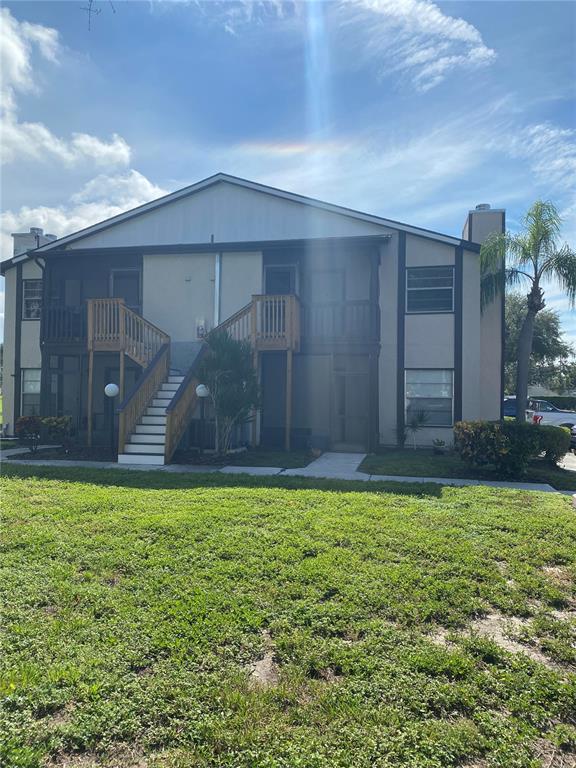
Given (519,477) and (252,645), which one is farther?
(519,477)

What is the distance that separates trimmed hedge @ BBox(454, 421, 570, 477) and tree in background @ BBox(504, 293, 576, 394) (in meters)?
13.6

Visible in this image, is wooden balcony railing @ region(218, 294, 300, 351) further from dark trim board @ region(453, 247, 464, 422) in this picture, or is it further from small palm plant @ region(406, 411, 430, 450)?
dark trim board @ region(453, 247, 464, 422)

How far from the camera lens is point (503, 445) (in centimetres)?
870

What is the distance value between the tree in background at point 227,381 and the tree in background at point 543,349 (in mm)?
15145

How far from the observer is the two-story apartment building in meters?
12.4

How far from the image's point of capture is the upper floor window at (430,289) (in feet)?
42.9

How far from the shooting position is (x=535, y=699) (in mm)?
2590

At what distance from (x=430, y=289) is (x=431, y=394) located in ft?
9.76

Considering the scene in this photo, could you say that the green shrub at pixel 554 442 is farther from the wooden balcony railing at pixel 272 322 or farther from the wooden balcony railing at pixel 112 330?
the wooden balcony railing at pixel 112 330

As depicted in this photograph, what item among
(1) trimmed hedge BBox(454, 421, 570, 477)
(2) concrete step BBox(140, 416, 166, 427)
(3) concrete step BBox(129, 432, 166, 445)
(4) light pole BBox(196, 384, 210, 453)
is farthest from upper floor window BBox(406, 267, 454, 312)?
(3) concrete step BBox(129, 432, 166, 445)

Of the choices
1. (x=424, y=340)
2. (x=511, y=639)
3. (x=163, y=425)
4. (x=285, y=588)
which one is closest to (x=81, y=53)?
(x=163, y=425)

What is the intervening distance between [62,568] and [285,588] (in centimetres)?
207

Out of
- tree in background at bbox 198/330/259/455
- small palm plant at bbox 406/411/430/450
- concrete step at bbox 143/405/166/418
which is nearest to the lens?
tree in background at bbox 198/330/259/455

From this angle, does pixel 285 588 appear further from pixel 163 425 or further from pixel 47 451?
pixel 47 451
